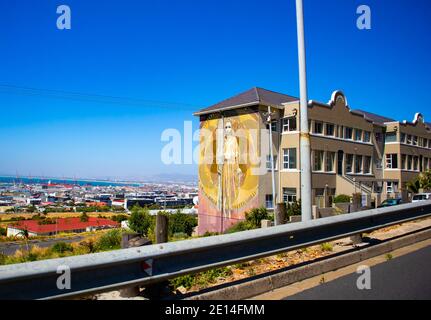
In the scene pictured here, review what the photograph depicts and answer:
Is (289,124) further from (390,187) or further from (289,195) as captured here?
(390,187)

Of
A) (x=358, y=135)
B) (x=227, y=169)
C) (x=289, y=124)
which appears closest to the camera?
(x=289, y=124)

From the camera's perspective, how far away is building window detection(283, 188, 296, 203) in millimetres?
34625

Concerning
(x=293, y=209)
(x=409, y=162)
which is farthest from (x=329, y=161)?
(x=409, y=162)

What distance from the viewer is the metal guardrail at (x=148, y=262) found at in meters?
3.51

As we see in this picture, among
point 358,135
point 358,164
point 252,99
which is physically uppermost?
point 252,99

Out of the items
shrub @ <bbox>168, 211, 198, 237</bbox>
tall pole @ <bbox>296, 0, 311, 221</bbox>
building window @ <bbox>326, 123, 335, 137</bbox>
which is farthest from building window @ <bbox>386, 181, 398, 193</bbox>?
tall pole @ <bbox>296, 0, 311, 221</bbox>

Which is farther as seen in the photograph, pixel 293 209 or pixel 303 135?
pixel 293 209

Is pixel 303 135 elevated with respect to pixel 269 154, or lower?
lower

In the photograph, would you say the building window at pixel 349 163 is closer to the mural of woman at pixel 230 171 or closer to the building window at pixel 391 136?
the building window at pixel 391 136

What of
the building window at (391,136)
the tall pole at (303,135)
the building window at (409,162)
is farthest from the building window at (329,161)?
the tall pole at (303,135)

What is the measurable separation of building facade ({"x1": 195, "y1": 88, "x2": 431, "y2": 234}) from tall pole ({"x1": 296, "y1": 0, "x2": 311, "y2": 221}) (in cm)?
2217

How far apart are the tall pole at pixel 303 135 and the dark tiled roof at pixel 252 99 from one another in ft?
82.0

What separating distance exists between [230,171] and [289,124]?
6998 mm

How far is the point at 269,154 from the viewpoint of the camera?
34.1 metres
